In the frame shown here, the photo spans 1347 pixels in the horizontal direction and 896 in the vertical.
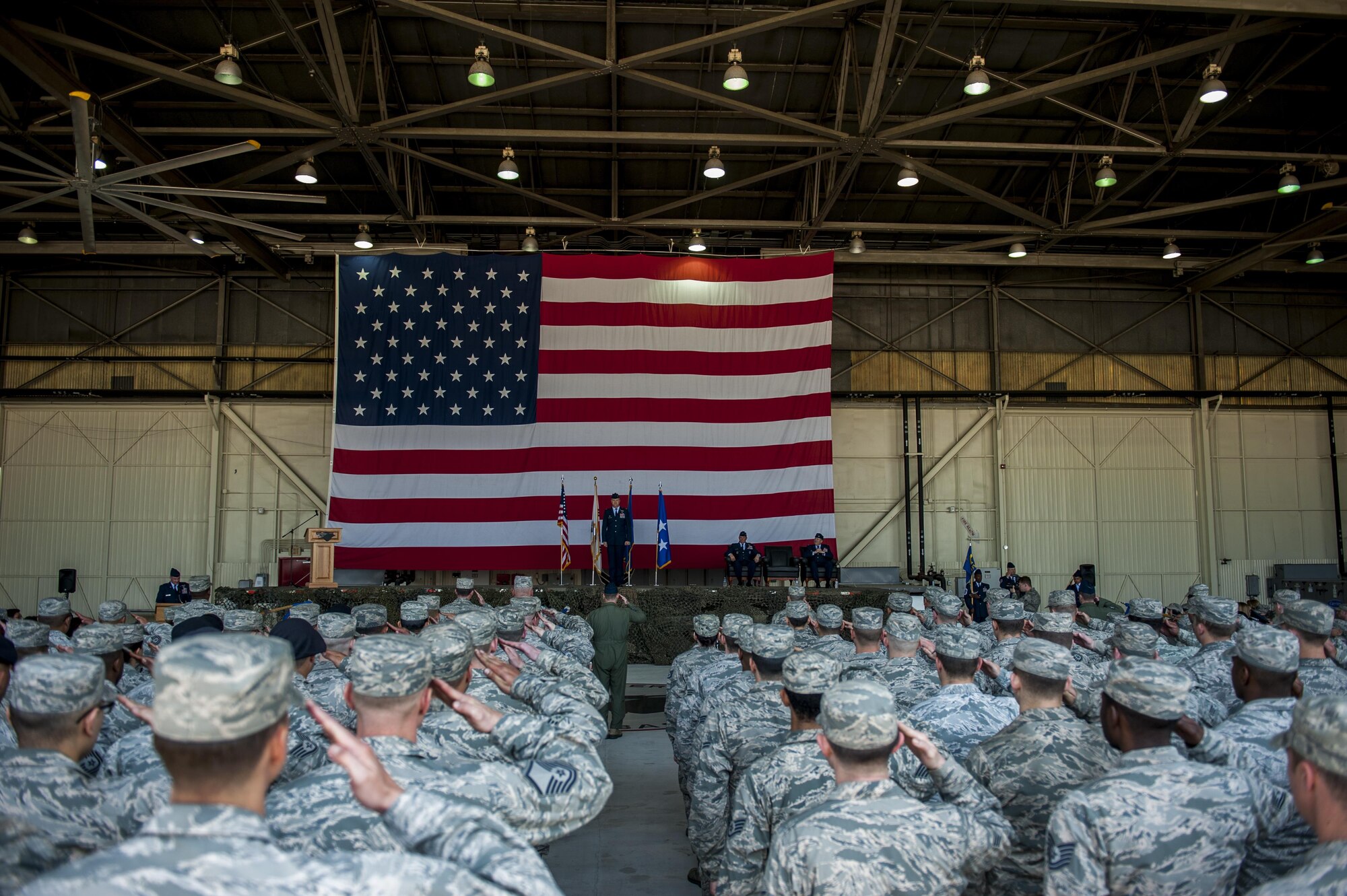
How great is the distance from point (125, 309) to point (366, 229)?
238 inches

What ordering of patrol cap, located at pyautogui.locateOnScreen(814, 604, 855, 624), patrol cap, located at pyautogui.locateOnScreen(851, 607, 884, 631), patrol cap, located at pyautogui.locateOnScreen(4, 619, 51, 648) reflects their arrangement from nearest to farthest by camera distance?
patrol cap, located at pyautogui.locateOnScreen(4, 619, 51, 648)
patrol cap, located at pyautogui.locateOnScreen(851, 607, 884, 631)
patrol cap, located at pyautogui.locateOnScreen(814, 604, 855, 624)

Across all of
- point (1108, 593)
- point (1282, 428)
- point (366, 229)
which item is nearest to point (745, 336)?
point (366, 229)

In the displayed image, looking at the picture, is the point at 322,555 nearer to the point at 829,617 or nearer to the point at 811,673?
the point at 829,617

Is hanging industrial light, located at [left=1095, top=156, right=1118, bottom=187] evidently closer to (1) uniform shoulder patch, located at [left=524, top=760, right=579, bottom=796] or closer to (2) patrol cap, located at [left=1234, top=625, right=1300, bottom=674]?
(2) patrol cap, located at [left=1234, top=625, right=1300, bottom=674]

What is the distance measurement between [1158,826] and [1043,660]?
895 mm

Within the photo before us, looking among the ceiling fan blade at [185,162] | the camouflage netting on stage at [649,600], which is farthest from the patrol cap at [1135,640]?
the camouflage netting on stage at [649,600]

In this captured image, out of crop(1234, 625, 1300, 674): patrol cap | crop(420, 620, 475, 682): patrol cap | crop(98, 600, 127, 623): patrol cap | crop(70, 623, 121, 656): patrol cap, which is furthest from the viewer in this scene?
crop(98, 600, 127, 623): patrol cap

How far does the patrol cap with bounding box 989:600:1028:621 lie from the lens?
501 centimetres

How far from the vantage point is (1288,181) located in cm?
1288

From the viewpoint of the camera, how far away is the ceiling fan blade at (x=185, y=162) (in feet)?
22.9

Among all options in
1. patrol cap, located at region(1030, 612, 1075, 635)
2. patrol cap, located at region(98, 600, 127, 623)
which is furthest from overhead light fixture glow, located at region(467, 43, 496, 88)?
patrol cap, located at region(1030, 612, 1075, 635)

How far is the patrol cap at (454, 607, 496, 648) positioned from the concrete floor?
1670 millimetres

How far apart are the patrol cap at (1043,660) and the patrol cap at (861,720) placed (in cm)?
104

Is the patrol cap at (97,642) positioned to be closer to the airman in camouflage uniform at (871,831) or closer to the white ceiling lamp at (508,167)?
the airman in camouflage uniform at (871,831)
